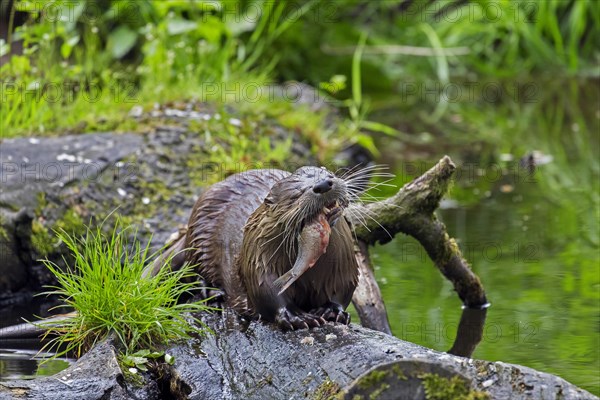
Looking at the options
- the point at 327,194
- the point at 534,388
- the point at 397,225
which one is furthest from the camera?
the point at 397,225

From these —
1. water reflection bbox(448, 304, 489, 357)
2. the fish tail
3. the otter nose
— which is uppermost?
the otter nose

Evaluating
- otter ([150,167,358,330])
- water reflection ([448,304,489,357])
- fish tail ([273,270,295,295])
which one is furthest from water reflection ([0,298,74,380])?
water reflection ([448,304,489,357])

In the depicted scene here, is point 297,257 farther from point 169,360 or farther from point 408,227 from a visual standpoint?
point 408,227

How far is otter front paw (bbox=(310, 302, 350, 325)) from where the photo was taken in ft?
13.0

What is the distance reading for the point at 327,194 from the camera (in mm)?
3779

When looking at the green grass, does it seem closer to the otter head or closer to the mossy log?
the otter head

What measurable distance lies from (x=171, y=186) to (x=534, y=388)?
3652 millimetres

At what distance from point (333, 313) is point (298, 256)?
1.01 ft

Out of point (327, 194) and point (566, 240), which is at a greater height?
point (327, 194)

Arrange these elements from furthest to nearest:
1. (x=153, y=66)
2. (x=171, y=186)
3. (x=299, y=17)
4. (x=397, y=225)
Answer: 1. (x=299, y=17)
2. (x=153, y=66)
3. (x=171, y=186)
4. (x=397, y=225)

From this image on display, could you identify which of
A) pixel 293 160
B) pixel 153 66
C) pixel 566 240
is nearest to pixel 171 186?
pixel 293 160

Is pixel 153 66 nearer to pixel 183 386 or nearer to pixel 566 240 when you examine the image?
pixel 566 240

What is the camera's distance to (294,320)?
3.90 m

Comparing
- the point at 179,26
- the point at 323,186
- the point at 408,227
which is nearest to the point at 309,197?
the point at 323,186
